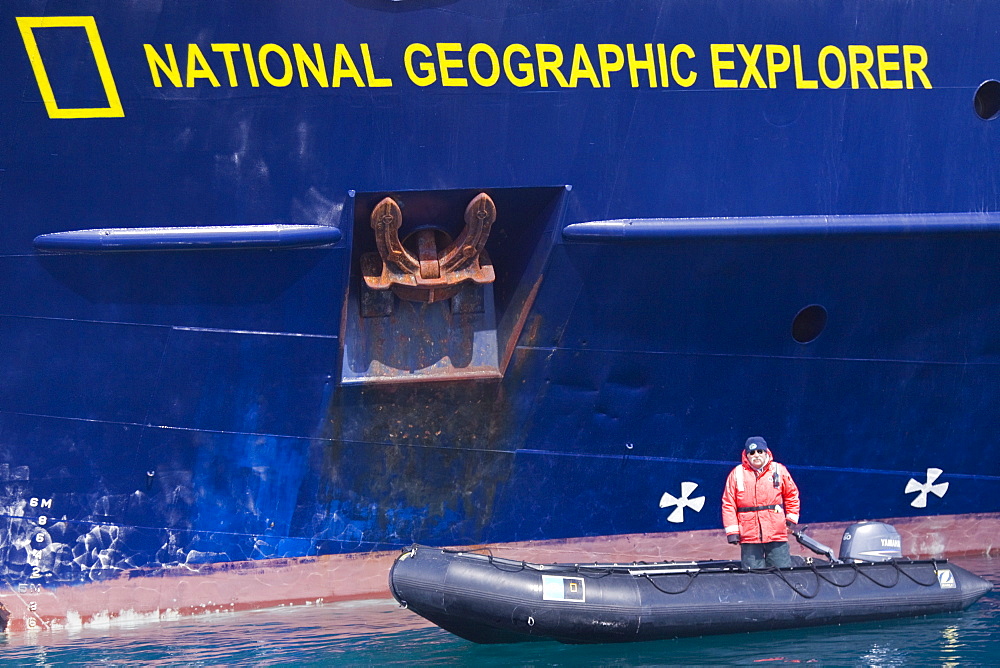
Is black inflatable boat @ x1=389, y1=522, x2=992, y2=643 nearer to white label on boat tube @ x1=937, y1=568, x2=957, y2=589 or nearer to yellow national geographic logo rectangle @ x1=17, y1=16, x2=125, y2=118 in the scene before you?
white label on boat tube @ x1=937, y1=568, x2=957, y2=589

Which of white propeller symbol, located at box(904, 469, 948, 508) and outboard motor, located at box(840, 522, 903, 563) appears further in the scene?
white propeller symbol, located at box(904, 469, 948, 508)

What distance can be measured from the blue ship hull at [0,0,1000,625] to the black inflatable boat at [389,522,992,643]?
91cm

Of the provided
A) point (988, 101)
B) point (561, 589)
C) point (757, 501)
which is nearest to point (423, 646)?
→ point (561, 589)

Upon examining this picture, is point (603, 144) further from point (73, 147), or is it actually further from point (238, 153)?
point (73, 147)

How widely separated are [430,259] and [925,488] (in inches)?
152

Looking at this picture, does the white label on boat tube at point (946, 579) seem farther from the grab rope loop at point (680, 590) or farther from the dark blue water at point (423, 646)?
the grab rope loop at point (680, 590)

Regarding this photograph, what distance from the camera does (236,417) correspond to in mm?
6953

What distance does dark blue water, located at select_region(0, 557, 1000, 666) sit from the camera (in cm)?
611

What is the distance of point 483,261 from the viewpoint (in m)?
7.03

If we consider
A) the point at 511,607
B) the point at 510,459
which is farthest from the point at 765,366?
the point at 511,607

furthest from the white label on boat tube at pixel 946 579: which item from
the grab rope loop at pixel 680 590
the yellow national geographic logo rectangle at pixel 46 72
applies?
the yellow national geographic logo rectangle at pixel 46 72

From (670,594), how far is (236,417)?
2708mm

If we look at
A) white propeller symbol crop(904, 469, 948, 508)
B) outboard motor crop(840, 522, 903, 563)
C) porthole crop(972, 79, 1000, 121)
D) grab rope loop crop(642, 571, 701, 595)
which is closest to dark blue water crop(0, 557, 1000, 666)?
grab rope loop crop(642, 571, 701, 595)

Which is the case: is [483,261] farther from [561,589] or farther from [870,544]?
[870,544]
